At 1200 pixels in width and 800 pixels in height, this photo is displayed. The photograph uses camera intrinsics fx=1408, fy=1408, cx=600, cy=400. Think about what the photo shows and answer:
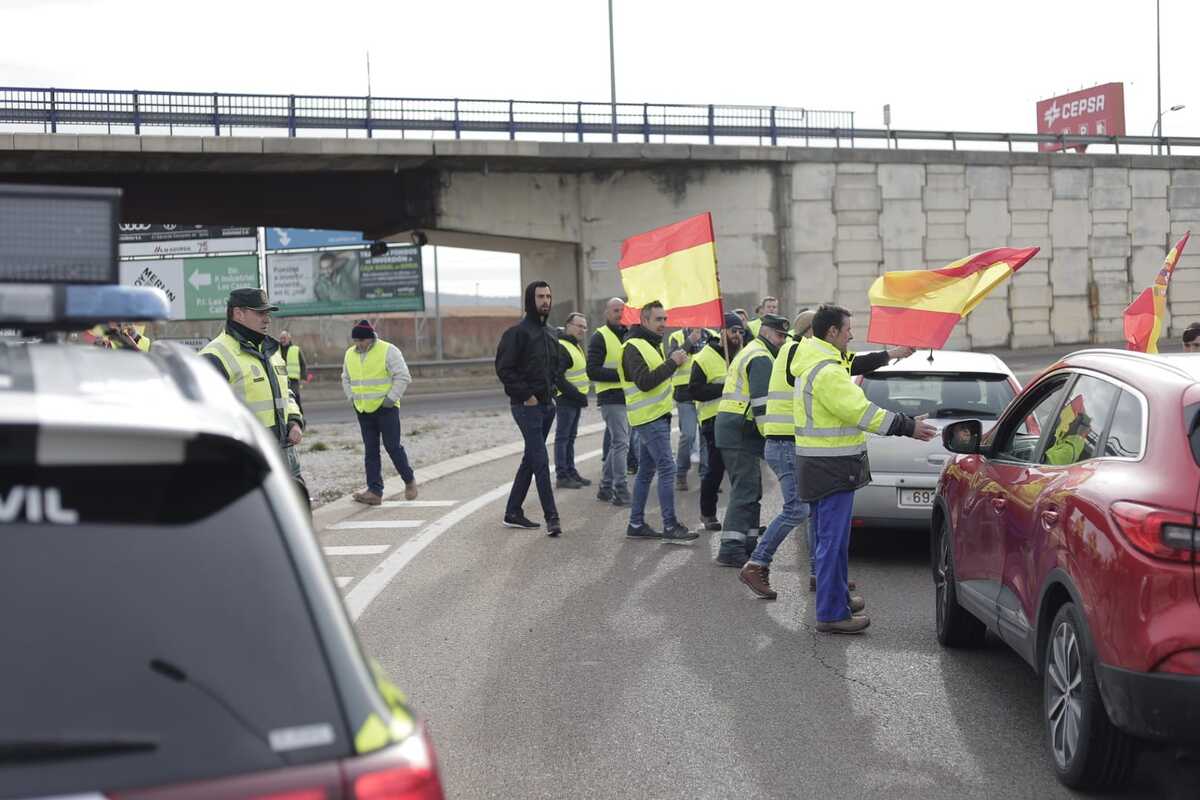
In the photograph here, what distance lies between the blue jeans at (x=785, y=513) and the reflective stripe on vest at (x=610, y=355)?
4268 millimetres

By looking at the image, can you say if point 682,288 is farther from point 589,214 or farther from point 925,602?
point 589,214

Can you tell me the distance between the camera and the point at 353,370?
1392 centimetres

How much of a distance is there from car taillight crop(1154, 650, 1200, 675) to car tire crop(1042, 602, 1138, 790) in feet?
1.15

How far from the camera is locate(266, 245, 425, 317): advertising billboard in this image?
52750 mm

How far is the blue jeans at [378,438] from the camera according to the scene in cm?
1384

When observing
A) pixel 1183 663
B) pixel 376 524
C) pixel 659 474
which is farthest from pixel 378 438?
pixel 1183 663

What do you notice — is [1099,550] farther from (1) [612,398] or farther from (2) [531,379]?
(1) [612,398]

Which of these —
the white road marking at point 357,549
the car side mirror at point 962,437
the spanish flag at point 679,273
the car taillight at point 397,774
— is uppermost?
the spanish flag at point 679,273

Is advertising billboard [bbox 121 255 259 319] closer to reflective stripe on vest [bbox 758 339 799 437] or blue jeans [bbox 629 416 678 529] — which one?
blue jeans [bbox 629 416 678 529]

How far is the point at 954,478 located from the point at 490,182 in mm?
29303

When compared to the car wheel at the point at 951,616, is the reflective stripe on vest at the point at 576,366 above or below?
above

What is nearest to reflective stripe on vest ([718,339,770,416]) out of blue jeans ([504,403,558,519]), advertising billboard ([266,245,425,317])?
blue jeans ([504,403,558,519])

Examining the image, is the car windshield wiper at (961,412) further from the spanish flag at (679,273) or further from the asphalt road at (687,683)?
the spanish flag at (679,273)

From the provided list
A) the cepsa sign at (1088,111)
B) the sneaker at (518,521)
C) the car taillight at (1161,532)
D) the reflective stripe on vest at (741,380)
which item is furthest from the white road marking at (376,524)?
the cepsa sign at (1088,111)
